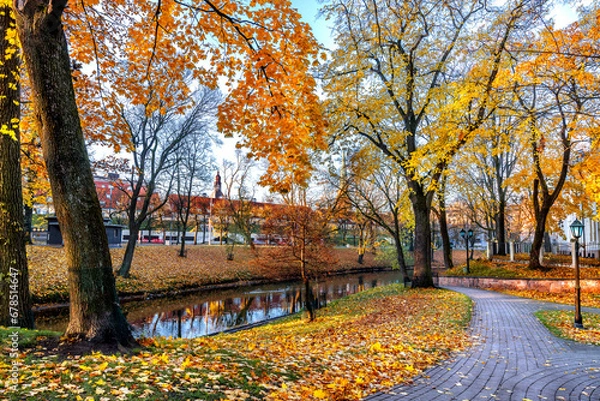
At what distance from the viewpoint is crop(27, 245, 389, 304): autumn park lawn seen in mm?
17469

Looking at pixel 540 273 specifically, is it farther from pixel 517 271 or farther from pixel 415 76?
pixel 415 76

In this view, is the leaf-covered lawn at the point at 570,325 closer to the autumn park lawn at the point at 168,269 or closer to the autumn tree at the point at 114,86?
the autumn tree at the point at 114,86

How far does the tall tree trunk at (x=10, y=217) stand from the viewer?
6438 millimetres

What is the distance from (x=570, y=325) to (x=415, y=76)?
10085 mm

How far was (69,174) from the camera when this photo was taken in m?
4.68

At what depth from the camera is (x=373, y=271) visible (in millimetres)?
43281

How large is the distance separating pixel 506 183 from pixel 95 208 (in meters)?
22.3

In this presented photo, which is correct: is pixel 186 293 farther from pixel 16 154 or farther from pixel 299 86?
pixel 299 86

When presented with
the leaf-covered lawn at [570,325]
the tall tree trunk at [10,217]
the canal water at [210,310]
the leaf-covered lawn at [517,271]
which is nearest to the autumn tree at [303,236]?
the canal water at [210,310]

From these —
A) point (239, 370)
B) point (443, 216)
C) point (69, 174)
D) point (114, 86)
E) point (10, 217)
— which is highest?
point (114, 86)

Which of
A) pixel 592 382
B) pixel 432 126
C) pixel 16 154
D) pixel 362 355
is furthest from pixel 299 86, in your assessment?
pixel 432 126

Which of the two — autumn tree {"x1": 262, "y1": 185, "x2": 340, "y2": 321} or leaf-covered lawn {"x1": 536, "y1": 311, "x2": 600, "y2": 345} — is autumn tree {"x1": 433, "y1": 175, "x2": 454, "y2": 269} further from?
leaf-covered lawn {"x1": 536, "y1": 311, "x2": 600, "y2": 345}

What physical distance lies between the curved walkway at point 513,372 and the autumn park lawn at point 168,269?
1045cm

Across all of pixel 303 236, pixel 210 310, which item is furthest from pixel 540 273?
pixel 210 310
